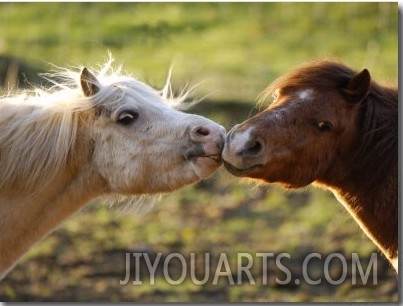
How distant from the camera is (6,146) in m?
5.57

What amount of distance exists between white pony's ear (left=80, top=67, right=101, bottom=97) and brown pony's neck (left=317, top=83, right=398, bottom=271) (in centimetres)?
165

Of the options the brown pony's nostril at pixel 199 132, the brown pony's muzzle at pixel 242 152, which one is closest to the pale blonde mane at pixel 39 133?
the brown pony's nostril at pixel 199 132

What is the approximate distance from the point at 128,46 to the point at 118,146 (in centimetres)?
934

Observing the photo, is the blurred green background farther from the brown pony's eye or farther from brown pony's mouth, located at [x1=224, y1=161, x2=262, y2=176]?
brown pony's mouth, located at [x1=224, y1=161, x2=262, y2=176]

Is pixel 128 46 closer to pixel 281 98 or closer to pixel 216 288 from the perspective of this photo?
pixel 216 288

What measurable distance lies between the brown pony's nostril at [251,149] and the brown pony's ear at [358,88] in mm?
708

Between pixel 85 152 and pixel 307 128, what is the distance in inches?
56.9

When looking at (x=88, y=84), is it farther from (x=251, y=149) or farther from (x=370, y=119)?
(x=370, y=119)

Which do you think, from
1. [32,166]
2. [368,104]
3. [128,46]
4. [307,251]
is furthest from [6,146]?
[128,46]

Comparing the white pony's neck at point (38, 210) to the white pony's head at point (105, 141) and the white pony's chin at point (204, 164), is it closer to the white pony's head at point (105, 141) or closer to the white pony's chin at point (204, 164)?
the white pony's head at point (105, 141)

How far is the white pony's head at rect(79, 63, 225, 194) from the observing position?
224 inches

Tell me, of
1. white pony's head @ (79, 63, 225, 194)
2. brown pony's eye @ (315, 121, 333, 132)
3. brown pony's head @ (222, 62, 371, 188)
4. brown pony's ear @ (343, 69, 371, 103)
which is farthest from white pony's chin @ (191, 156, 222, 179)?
brown pony's ear @ (343, 69, 371, 103)

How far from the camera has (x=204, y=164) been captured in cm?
566

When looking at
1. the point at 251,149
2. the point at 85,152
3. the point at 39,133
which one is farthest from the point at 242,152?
the point at 39,133
